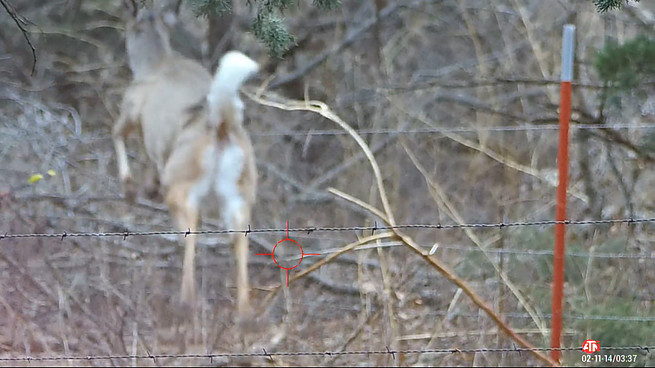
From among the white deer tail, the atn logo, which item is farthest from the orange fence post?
the white deer tail

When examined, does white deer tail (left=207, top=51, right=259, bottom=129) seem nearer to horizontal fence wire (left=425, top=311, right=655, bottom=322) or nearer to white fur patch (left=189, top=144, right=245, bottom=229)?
white fur patch (left=189, top=144, right=245, bottom=229)

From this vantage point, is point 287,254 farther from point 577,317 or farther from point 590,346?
point 590,346

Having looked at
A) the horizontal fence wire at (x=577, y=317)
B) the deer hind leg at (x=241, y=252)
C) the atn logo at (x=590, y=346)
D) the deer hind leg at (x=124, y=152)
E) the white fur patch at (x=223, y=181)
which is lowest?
the atn logo at (x=590, y=346)

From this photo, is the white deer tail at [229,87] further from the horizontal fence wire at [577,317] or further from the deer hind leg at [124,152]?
the horizontal fence wire at [577,317]

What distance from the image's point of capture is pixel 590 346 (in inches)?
154

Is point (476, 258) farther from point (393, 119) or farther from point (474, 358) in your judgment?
point (393, 119)

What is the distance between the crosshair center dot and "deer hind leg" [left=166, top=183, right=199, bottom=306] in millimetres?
665

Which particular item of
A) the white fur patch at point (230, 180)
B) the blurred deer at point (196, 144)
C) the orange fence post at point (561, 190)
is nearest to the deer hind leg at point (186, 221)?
the blurred deer at point (196, 144)

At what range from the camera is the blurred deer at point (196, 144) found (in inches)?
174

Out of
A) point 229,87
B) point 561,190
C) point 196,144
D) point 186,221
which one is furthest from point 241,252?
point 561,190

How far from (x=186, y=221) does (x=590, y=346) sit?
236cm

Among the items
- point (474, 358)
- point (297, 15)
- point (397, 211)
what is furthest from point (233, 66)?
point (297, 15)

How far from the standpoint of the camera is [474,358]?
14.1ft

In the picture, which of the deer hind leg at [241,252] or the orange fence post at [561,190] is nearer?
the orange fence post at [561,190]
